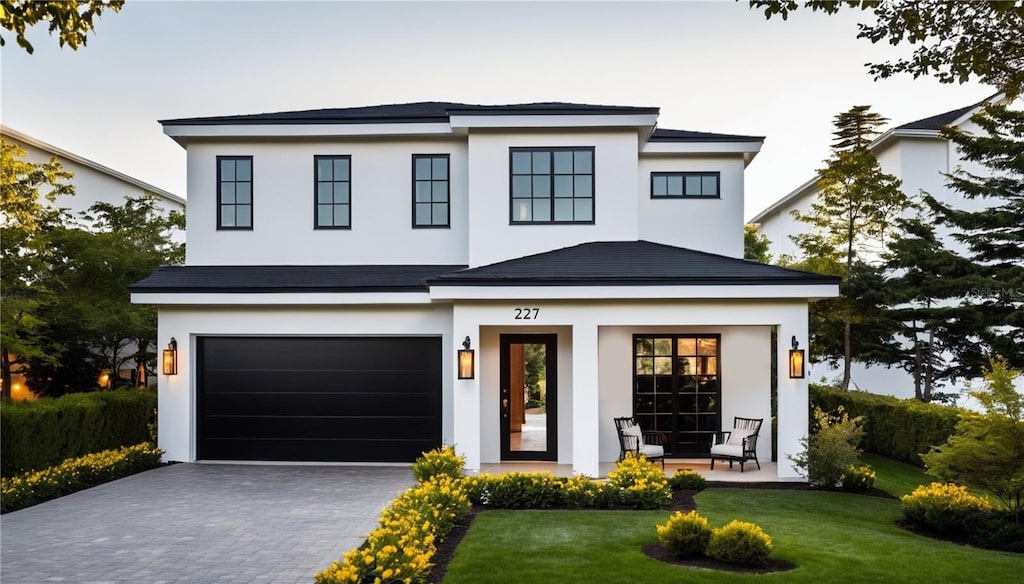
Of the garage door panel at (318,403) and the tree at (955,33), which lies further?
the garage door panel at (318,403)

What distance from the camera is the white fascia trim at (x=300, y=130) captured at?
16.0 meters

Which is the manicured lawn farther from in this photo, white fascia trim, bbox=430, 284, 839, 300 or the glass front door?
the glass front door

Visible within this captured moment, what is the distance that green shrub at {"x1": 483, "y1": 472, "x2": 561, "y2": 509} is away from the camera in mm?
10758

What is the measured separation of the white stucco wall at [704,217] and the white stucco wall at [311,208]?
14.7 feet

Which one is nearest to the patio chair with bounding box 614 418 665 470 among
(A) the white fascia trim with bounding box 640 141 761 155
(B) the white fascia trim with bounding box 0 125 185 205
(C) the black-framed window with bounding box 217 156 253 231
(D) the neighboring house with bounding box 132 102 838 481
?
(D) the neighboring house with bounding box 132 102 838 481

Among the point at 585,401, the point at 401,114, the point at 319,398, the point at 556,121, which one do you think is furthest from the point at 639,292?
the point at 401,114

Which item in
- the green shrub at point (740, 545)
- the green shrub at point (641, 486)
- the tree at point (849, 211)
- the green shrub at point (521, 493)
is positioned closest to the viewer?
the green shrub at point (740, 545)

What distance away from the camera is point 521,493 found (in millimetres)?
10820

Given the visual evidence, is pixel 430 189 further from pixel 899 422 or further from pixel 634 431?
pixel 899 422

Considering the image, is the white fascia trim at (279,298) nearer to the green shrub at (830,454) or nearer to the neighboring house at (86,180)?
the green shrub at (830,454)

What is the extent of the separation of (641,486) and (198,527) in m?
5.82

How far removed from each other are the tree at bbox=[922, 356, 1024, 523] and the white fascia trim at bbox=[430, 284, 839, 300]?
12.3 feet

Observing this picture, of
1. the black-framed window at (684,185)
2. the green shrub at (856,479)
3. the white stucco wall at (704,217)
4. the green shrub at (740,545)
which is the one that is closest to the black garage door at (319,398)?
the white stucco wall at (704,217)

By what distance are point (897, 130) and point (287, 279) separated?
1864 centimetres
